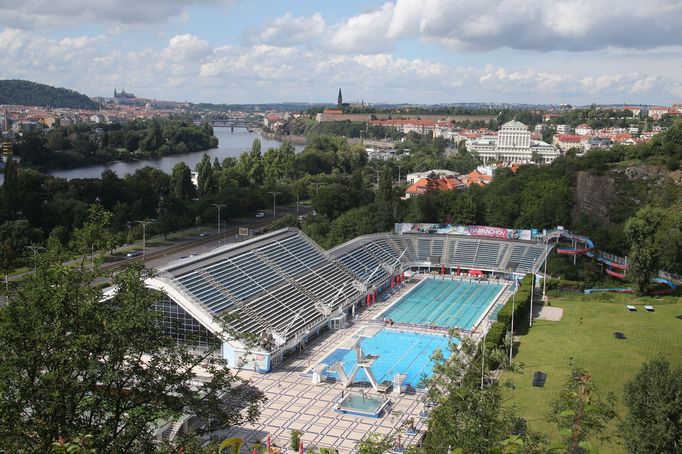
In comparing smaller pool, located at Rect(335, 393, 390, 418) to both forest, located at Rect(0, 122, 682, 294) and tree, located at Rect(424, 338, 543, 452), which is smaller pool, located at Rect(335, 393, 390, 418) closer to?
tree, located at Rect(424, 338, 543, 452)

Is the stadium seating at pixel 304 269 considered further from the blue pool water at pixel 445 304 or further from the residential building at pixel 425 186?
the residential building at pixel 425 186

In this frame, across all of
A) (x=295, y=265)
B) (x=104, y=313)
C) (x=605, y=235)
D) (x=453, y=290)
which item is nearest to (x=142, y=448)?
(x=104, y=313)

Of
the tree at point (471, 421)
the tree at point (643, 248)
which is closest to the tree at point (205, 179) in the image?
the tree at point (643, 248)

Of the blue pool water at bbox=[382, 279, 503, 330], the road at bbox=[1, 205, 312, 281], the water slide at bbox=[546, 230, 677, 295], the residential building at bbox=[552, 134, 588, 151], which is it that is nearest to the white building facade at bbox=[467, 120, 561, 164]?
the residential building at bbox=[552, 134, 588, 151]

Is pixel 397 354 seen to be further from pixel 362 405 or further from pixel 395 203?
pixel 395 203

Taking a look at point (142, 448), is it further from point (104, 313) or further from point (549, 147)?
point (549, 147)

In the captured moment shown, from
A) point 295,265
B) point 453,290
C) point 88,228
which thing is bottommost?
point 453,290
